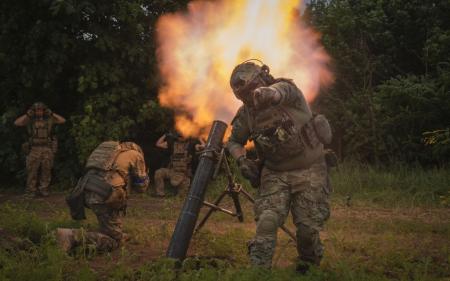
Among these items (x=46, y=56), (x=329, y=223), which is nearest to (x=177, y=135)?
(x=46, y=56)

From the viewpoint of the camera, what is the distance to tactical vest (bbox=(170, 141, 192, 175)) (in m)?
11.7

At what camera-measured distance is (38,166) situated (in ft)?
37.2

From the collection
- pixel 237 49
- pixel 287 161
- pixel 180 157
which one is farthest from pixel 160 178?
pixel 287 161

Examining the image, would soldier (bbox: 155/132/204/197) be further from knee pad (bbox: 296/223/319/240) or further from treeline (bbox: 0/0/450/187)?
knee pad (bbox: 296/223/319/240)

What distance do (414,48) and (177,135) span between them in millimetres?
6832

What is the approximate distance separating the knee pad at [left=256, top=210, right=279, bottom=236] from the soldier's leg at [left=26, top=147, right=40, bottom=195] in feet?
25.5

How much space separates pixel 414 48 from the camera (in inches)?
559

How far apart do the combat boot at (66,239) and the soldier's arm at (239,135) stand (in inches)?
76.7

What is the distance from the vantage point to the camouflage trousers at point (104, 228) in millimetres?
5914

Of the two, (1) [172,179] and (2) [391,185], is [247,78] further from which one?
(2) [391,185]

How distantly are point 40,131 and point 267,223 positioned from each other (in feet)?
25.5

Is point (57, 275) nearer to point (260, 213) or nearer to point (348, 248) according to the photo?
point (260, 213)

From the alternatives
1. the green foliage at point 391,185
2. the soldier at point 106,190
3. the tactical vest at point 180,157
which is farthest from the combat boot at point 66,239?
the tactical vest at point 180,157

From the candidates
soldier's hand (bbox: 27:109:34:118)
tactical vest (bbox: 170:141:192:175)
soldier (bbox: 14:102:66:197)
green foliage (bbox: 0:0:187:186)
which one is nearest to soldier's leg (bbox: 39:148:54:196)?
soldier (bbox: 14:102:66:197)
